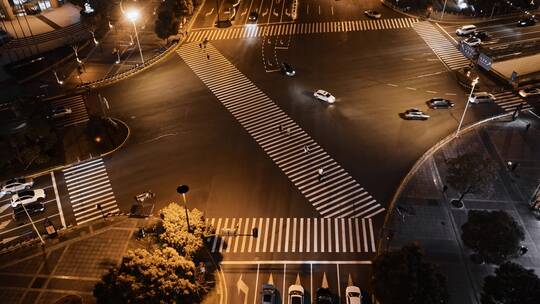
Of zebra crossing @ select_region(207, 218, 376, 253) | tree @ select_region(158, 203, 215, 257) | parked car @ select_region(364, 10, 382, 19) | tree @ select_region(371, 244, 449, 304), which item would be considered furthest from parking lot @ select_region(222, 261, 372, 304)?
parked car @ select_region(364, 10, 382, 19)

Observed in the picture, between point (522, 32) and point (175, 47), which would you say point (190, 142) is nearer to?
point (175, 47)

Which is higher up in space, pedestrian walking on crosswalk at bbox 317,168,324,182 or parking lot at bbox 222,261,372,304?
pedestrian walking on crosswalk at bbox 317,168,324,182

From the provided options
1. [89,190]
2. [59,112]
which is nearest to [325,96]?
[89,190]

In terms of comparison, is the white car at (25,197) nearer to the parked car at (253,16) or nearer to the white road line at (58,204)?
the white road line at (58,204)

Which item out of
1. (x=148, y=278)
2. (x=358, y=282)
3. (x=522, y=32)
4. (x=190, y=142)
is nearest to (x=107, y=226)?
(x=148, y=278)

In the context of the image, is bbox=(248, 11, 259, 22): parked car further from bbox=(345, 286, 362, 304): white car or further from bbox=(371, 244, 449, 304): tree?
bbox=(371, 244, 449, 304): tree

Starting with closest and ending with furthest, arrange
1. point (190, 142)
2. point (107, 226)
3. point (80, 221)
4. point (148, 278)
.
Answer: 1. point (148, 278)
2. point (107, 226)
3. point (80, 221)
4. point (190, 142)

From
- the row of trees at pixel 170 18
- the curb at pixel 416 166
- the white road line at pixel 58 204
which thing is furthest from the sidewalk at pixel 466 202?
the row of trees at pixel 170 18
